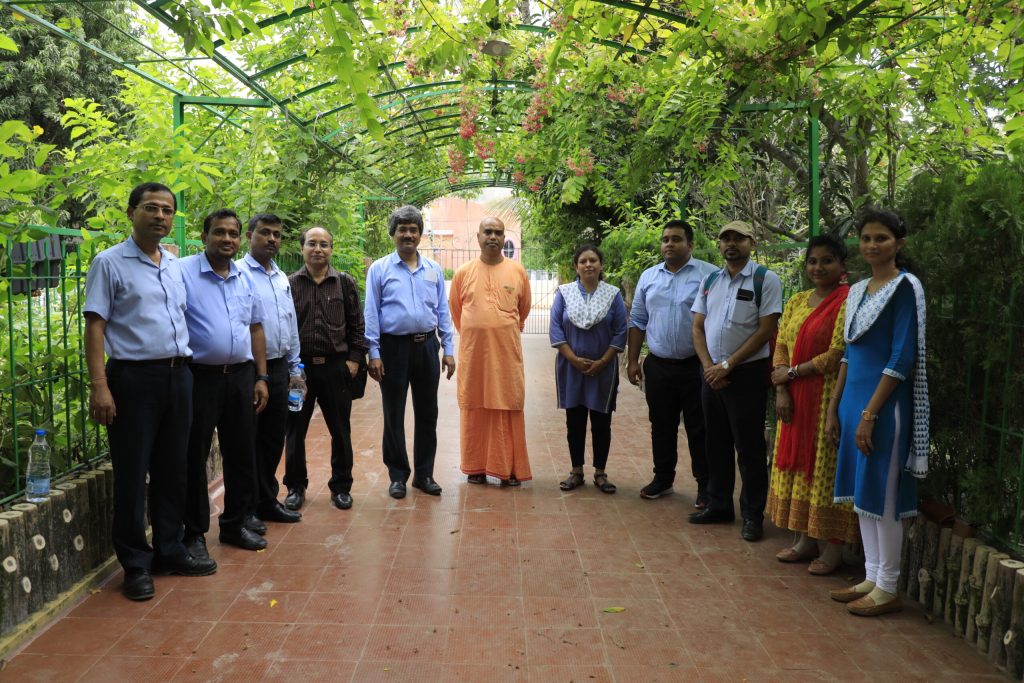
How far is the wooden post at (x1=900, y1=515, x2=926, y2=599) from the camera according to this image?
391cm

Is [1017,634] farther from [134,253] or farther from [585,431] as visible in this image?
[134,253]

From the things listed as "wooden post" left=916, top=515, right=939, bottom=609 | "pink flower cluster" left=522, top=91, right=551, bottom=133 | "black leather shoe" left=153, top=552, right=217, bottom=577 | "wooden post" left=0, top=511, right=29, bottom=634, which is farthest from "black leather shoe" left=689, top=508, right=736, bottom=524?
"pink flower cluster" left=522, top=91, right=551, bottom=133

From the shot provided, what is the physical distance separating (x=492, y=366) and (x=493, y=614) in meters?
2.38

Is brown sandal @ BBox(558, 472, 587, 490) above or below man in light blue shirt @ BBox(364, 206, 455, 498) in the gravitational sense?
below

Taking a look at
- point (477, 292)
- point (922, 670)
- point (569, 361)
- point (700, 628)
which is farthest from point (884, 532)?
point (477, 292)

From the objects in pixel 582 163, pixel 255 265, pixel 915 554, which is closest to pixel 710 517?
pixel 915 554

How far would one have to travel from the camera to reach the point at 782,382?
14.3 ft

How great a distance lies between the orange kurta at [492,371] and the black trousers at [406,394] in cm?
26

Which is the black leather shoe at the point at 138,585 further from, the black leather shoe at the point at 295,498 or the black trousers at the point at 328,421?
the black trousers at the point at 328,421

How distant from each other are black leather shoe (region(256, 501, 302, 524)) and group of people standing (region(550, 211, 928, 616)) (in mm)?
1954

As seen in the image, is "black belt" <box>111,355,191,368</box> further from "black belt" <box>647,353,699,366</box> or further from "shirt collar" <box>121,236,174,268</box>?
"black belt" <box>647,353,699,366</box>

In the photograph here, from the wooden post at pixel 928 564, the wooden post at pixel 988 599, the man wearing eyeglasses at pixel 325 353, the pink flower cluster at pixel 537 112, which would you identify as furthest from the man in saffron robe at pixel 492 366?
the wooden post at pixel 988 599

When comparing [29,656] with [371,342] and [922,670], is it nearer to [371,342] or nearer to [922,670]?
[371,342]

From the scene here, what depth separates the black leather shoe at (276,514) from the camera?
503 cm
